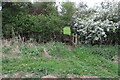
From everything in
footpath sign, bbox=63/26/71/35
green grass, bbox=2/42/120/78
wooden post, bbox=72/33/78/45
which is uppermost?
footpath sign, bbox=63/26/71/35

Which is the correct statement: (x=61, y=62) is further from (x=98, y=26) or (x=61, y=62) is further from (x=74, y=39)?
(x=98, y=26)

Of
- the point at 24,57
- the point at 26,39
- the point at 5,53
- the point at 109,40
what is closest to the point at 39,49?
the point at 24,57

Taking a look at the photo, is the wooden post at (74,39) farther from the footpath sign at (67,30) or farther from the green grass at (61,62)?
the green grass at (61,62)

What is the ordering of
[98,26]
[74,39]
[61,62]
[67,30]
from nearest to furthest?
[61,62]
[98,26]
[74,39]
[67,30]

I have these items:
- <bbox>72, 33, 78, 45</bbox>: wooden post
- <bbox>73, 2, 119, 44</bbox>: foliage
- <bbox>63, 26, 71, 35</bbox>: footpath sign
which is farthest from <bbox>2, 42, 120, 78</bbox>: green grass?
<bbox>63, 26, 71, 35</bbox>: footpath sign

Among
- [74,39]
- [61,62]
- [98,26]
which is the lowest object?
[61,62]

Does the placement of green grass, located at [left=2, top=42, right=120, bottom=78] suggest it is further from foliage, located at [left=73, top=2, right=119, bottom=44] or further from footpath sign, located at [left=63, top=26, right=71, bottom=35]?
footpath sign, located at [left=63, top=26, right=71, bottom=35]

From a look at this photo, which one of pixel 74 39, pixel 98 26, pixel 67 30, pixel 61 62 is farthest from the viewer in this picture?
pixel 67 30

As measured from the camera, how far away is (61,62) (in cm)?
489

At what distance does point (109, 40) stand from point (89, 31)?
4.28ft

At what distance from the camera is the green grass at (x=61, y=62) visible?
400 centimetres

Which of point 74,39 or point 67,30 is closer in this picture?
point 74,39

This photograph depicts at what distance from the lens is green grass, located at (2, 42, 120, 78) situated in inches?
157

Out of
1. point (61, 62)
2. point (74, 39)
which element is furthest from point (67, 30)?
point (61, 62)
